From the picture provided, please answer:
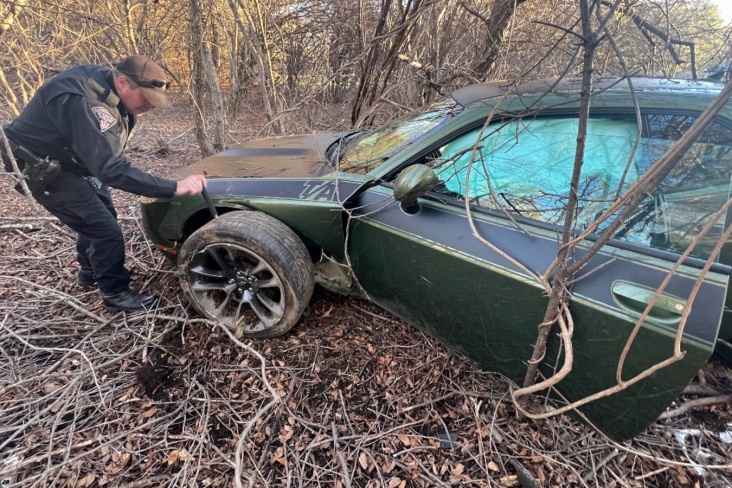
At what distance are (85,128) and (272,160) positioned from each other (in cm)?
111

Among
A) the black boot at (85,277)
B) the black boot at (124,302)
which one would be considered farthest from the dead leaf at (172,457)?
the black boot at (85,277)

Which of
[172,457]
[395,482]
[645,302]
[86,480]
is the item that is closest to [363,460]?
[395,482]

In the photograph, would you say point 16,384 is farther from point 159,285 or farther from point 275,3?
point 275,3

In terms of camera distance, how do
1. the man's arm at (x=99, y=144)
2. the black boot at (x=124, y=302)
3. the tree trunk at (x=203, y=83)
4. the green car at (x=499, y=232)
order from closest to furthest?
the green car at (x=499, y=232) → the man's arm at (x=99, y=144) → the black boot at (x=124, y=302) → the tree trunk at (x=203, y=83)

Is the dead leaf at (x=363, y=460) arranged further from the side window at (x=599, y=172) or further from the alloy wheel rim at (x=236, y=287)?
the side window at (x=599, y=172)

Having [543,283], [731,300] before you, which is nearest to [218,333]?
[543,283]

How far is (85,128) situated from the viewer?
218 centimetres

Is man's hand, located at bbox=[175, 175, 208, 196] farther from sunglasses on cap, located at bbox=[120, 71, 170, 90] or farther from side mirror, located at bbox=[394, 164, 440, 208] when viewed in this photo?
side mirror, located at bbox=[394, 164, 440, 208]

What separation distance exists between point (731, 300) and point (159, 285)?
3445 millimetres

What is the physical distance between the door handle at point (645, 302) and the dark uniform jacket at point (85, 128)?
2.31 meters

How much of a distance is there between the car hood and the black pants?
0.58 metres

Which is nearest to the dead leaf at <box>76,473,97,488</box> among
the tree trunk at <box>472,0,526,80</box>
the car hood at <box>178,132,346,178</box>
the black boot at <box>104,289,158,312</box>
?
the black boot at <box>104,289,158,312</box>

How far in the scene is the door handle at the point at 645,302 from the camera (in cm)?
132

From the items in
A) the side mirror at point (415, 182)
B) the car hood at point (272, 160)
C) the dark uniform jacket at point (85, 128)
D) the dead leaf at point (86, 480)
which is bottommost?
the dead leaf at point (86, 480)
